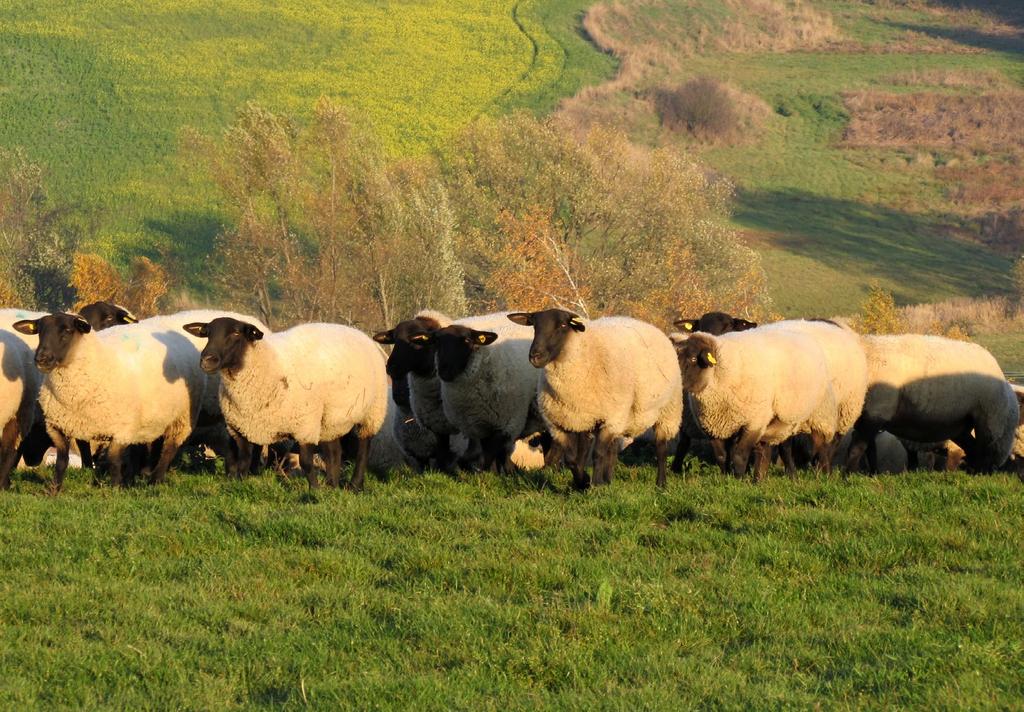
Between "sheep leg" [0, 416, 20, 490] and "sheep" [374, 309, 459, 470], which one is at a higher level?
"sheep" [374, 309, 459, 470]

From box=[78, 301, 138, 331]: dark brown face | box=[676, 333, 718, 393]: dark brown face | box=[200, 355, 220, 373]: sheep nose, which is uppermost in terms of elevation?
box=[676, 333, 718, 393]: dark brown face

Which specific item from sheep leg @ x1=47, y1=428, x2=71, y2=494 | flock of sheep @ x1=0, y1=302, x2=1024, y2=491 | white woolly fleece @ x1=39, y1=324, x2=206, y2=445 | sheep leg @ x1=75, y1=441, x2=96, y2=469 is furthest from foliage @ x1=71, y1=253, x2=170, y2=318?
sheep leg @ x1=47, y1=428, x2=71, y2=494

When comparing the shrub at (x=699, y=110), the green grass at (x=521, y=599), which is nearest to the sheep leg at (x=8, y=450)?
the green grass at (x=521, y=599)

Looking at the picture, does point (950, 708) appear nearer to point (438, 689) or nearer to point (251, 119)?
point (438, 689)

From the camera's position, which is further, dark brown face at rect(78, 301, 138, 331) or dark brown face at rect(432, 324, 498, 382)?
dark brown face at rect(78, 301, 138, 331)

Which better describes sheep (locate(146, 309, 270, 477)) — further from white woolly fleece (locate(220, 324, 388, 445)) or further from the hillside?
the hillside

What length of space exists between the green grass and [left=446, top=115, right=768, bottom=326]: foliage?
127ft

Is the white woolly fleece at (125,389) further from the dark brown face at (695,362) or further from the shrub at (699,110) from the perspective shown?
the shrub at (699,110)

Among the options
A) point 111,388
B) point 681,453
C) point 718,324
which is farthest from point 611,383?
point 111,388

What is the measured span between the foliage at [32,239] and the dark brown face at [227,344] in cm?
5020

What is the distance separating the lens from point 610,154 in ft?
201

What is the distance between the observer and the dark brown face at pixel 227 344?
14.8m

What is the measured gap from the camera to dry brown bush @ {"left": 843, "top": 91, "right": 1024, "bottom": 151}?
104 m

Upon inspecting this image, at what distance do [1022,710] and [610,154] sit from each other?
55.2m
